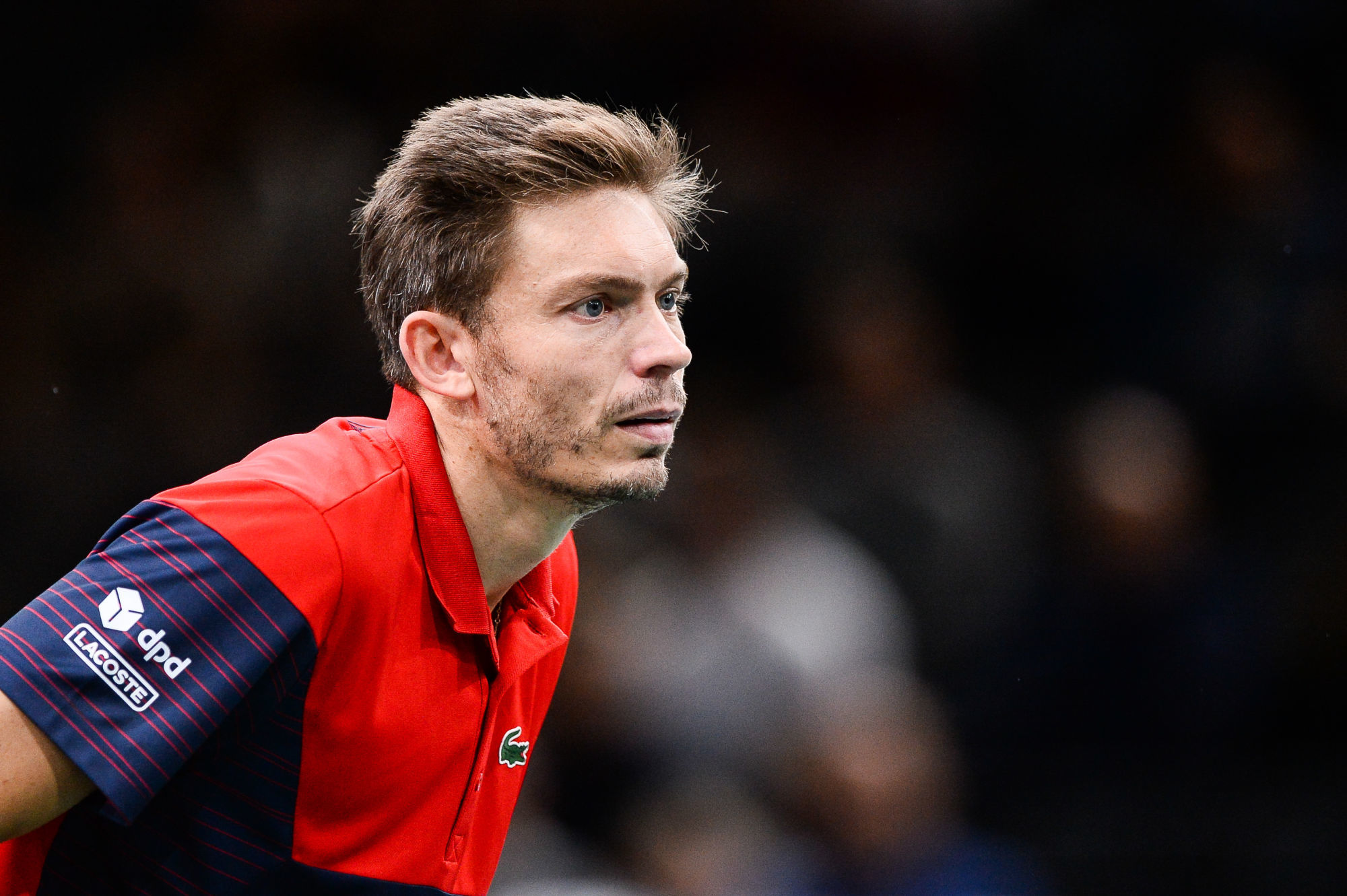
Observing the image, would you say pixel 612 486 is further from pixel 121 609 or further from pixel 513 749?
pixel 121 609

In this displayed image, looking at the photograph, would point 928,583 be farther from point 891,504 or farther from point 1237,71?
point 1237,71

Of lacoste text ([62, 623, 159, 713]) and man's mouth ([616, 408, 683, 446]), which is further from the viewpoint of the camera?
man's mouth ([616, 408, 683, 446])

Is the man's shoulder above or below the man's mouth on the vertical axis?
Answer: below

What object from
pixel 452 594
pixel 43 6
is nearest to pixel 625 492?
pixel 452 594

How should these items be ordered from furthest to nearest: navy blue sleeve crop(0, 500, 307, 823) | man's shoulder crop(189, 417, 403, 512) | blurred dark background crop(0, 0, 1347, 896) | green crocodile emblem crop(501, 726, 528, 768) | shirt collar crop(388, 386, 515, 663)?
blurred dark background crop(0, 0, 1347, 896) → green crocodile emblem crop(501, 726, 528, 768) → shirt collar crop(388, 386, 515, 663) → man's shoulder crop(189, 417, 403, 512) → navy blue sleeve crop(0, 500, 307, 823)

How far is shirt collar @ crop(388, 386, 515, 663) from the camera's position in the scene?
5.37ft

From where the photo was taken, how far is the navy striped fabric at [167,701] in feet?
4.34

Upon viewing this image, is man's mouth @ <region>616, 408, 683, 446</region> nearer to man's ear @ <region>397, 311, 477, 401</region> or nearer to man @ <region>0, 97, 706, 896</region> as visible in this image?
man @ <region>0, 97, 706, 896</region>

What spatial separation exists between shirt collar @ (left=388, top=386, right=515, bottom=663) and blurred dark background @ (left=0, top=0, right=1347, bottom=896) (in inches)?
70.9

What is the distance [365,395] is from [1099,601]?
2193 millimetres

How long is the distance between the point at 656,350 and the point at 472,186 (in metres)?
0.35

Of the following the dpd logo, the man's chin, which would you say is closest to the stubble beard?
the man's chin

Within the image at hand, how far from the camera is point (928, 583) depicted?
3619 millimetres

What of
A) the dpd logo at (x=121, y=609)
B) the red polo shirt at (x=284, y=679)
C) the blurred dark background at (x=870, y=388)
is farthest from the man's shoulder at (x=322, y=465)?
the blurred dark background at (x=870, y=388)
